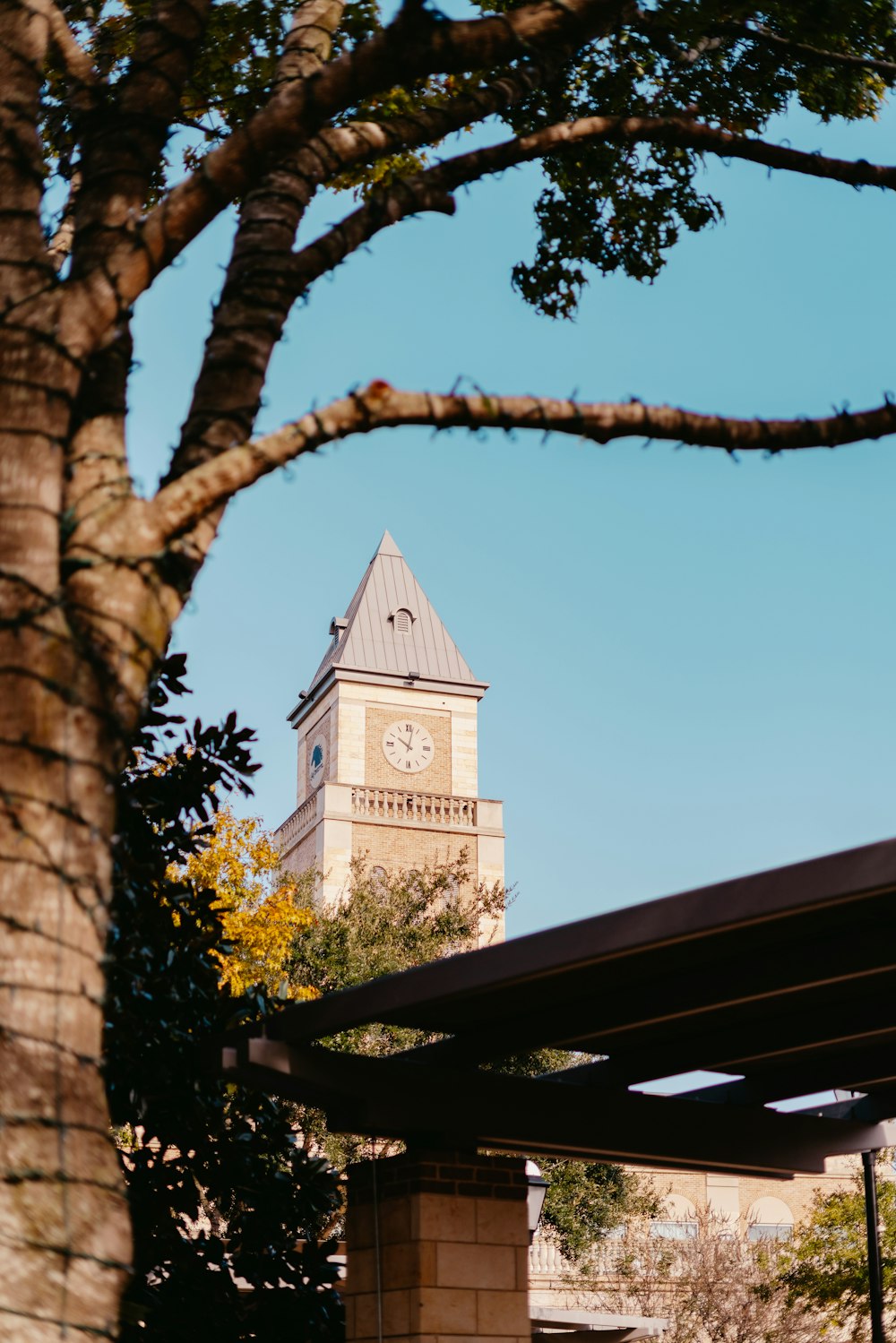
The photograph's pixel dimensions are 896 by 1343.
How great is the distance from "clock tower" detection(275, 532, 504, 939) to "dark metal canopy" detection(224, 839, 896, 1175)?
36.1 meters

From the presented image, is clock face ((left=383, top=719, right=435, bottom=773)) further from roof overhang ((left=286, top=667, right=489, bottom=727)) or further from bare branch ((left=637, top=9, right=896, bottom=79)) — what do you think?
bare branch ((left=637, top=9, right=896, bottom=79))

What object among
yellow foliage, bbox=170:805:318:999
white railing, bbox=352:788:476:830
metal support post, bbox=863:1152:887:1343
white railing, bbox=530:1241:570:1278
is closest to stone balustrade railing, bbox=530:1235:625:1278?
white railing, bbox=530:1241:570:1278

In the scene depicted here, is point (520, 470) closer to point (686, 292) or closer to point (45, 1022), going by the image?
point (686, 292)

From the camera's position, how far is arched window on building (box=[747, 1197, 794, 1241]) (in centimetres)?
3800

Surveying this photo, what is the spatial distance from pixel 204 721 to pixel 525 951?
125 inches

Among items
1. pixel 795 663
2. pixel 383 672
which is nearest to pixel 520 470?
pixel 795 663

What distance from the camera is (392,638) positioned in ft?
177

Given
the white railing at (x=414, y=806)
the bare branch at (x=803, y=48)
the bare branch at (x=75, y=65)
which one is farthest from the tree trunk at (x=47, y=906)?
the white railing at (x=414, y=806)

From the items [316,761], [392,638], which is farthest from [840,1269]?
[392,638]

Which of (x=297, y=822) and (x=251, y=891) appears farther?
(x=297, y=822)

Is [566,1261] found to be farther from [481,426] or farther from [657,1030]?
[481,426]

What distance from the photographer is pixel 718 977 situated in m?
5.21

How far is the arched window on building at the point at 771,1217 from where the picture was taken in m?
38.0

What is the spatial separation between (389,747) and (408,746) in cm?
76
